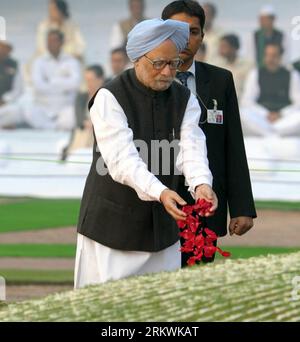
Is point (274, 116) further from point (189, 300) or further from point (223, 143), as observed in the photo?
point (189, 300)

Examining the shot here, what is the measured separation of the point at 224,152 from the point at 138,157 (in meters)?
1.15

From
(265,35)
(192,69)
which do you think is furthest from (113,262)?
(265,35)

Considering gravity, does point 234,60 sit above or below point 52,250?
above

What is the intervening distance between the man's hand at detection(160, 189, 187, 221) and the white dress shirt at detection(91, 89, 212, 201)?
3 cm

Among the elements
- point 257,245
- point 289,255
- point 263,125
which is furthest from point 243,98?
point 289,255

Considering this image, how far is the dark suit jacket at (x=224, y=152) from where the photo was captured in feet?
19.8

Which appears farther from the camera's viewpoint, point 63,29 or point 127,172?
point 63,29

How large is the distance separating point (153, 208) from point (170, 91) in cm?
45

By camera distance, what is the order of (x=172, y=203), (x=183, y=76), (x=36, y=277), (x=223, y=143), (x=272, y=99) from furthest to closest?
(x=272, y=99) → (x=36, y=277) → (x=223, y=143) → (x=183, y=76) → (x=172, y=203)

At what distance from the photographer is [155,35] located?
5.02 m

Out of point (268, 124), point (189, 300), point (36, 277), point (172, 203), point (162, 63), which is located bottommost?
point (189, 300)

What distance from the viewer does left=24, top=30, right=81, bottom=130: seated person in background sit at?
67.2 ft

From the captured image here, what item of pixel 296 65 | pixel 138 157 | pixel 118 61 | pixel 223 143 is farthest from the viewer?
pixel 118 61

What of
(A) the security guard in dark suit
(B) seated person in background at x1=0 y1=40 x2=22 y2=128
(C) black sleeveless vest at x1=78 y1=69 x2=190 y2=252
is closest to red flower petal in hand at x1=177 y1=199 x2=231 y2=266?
(C) black sleeveless vest at x1=78 y1=69 x2=190 y2=252
